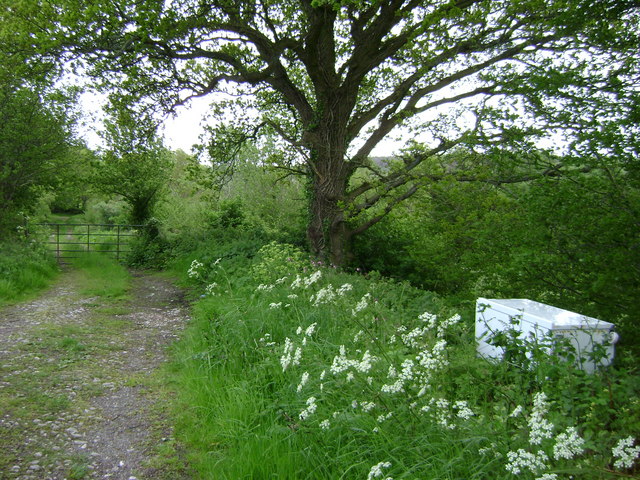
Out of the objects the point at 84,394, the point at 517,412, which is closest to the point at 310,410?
the point at 517,412

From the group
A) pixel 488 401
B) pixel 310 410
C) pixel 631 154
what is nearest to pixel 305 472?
pixel 310 410

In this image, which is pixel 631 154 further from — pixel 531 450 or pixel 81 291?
pixel 81 291

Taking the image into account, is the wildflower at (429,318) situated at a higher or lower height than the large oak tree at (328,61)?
lower

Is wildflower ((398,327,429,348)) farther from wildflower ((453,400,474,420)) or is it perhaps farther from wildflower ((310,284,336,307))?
wildflower ((310,284,336,307))

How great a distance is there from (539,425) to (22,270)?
11.4 meters

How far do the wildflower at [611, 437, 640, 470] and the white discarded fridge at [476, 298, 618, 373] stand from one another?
2.38 feet

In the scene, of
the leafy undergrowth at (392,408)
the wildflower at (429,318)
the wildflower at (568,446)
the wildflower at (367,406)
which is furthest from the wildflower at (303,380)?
the wildflower at (568,446)

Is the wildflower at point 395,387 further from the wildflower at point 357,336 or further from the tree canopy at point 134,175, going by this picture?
the tree canopy at point 134,175

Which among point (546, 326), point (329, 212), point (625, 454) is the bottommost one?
point (625, 454)

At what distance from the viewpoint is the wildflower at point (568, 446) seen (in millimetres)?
2055

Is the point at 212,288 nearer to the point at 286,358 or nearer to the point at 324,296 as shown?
the point at 324,296

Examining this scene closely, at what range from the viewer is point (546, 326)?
3.20 metres

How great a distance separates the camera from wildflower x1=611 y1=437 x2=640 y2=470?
1968mm

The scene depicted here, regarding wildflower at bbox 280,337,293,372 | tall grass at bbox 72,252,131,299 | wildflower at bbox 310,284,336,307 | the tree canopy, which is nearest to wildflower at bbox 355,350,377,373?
wildflower at bbox 280,337,293,372
